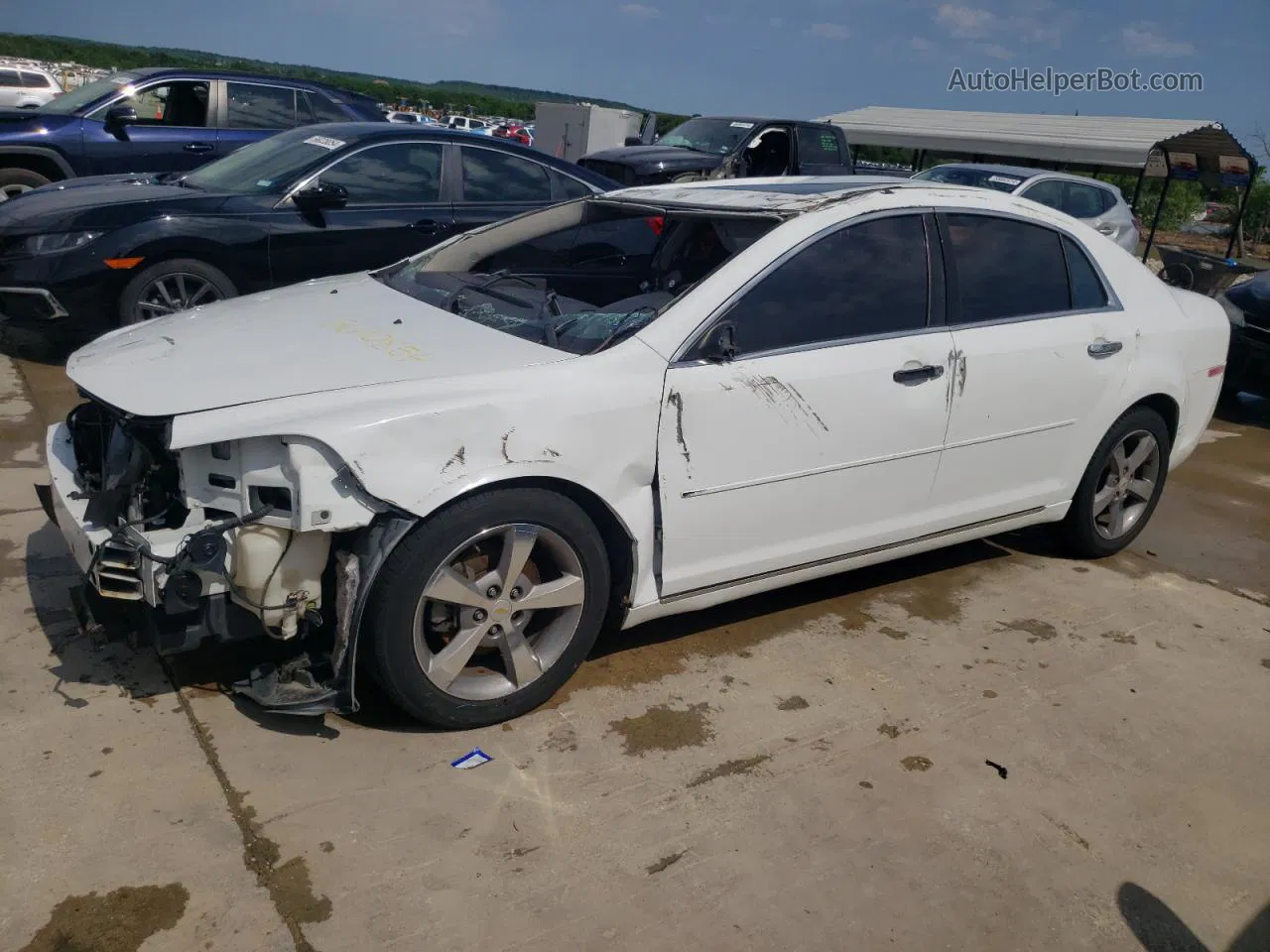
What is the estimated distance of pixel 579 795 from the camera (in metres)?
3.02

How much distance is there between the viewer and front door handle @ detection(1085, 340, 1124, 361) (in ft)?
14.5

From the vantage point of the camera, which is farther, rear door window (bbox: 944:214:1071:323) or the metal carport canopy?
the metal carport canopy

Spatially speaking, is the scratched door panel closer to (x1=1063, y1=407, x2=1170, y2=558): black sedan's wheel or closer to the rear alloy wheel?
(x1=1063, y1=407, x2=1170, y2=558): black sedan's wheel

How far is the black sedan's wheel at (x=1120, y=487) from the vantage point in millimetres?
4715

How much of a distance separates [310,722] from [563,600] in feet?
2.72

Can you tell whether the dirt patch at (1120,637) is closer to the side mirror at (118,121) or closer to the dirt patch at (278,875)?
the dirt patch at (278,875)

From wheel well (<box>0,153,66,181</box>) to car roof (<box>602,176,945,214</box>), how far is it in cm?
645

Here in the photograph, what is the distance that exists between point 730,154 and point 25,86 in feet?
65.0

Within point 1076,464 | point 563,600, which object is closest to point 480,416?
point 563,600

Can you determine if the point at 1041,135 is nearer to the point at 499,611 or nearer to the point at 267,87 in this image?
the point at 267,87

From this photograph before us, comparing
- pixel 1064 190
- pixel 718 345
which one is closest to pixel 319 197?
pixel 718 345

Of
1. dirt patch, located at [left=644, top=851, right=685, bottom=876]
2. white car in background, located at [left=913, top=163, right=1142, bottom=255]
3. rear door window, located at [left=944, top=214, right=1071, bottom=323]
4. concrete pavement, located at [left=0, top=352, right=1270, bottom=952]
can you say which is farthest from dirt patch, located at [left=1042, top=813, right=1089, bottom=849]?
white car in background, located at [left=913, top=163, right=1142, bottom=255]

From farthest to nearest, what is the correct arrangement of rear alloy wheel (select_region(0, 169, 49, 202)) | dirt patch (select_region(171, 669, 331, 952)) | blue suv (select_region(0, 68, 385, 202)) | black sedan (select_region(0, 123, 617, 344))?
1. blue suv (select_region(0, 68, 385, 202))
2. rear alloy wheel (select_region(0, 169, 49, 202))
3. black sedan (select_region(0, 123, 617, 344))
4. dirt patch (select_region(171, 669, 331, 952))

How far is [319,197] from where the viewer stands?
6.44 meters
